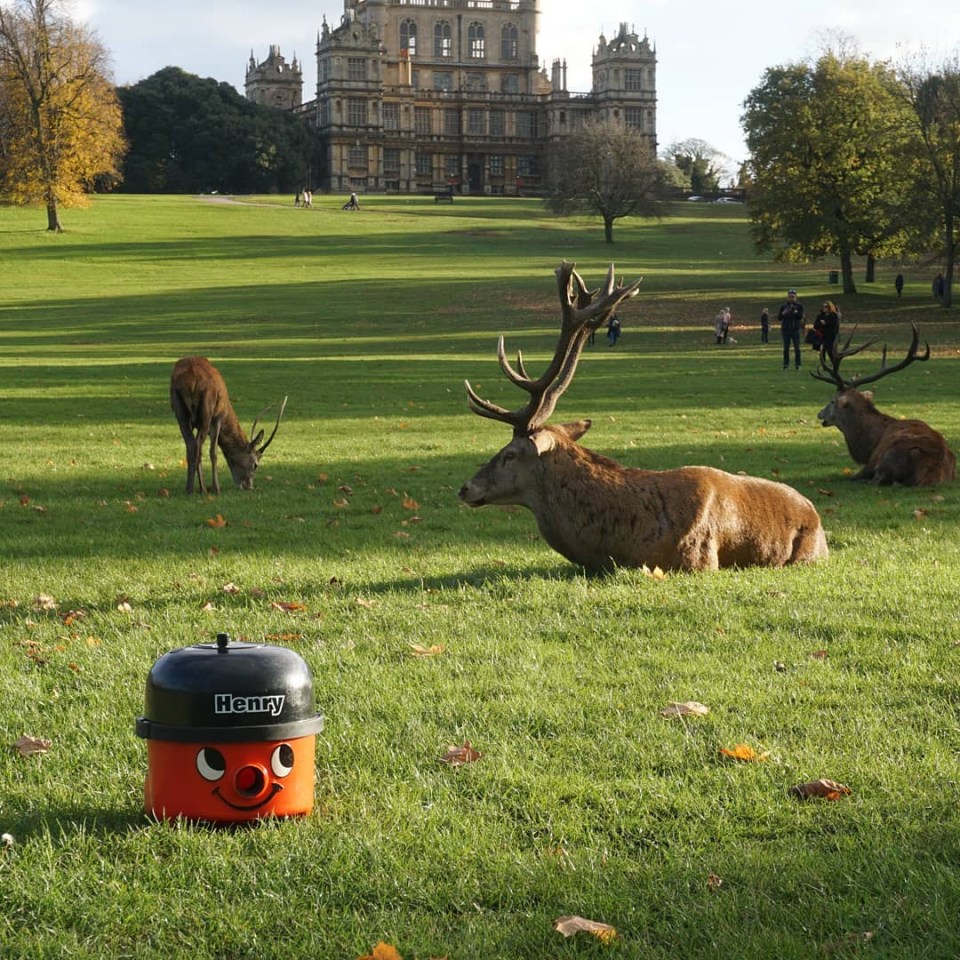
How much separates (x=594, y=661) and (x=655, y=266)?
7261 centimetres

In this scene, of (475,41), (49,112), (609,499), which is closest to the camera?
(609,499)

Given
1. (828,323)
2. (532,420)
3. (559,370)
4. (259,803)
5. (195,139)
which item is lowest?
(259,803)

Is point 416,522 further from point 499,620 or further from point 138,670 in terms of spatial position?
point 138,670

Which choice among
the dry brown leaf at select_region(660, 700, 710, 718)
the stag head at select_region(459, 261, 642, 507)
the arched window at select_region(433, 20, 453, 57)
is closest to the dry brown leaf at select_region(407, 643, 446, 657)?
the dry brown leaf at select_region(660, 700, 710, 718)

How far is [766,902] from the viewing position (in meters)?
4.21

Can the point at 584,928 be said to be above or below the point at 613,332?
below

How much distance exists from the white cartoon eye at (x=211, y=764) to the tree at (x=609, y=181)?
89.3m

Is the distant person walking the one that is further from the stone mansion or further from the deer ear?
the stone mansion

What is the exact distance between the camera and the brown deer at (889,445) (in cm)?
1502

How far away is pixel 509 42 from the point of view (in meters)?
184

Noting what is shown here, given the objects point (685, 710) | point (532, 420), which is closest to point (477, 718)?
point (685, 710)

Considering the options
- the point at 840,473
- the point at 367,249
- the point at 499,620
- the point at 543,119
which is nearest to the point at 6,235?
the point at 367,249

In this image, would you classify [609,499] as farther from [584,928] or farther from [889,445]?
[889,445]

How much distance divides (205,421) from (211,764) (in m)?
11.3
